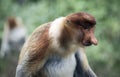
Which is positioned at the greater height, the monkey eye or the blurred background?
the blurred background

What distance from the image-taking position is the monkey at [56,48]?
457 cm

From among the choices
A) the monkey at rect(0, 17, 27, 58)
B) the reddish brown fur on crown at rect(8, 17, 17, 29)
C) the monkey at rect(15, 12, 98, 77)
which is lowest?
the monkey at rect(15, 12, 98, 77)

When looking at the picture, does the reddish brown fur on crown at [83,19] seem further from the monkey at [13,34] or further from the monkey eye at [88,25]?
the monkey at [13,34]

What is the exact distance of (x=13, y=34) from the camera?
725 inches

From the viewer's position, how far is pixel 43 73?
16.4 ft

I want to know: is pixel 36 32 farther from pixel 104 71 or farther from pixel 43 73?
pixel 104 71

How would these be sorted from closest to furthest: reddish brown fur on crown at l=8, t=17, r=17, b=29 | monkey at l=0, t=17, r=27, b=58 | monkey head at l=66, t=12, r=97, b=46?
monkey head at l=66, t=12, r=97, b=46 < monkey at l=0, t=17, r=27, b=58 < reddish brown fur on crown at l=8, t=17, r=17, b=29

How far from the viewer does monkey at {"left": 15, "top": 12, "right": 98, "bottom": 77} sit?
457 cm

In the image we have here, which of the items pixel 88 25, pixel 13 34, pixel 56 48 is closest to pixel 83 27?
pixel 88 25

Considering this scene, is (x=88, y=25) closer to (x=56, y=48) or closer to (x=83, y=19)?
(x=83, y=19)

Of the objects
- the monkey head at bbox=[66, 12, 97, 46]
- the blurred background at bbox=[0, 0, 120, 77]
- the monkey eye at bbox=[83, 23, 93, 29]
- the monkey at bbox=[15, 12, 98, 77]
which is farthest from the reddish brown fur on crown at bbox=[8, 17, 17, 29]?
the monkey eye at bbox=[83, 23, 93, 29]

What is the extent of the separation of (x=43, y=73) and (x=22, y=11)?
9.27 meters

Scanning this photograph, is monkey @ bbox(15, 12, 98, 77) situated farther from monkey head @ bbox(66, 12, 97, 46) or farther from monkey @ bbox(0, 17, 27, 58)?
monkey @ bbox(0, 17, 27, 58)

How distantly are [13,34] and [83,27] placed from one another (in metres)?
14.0
